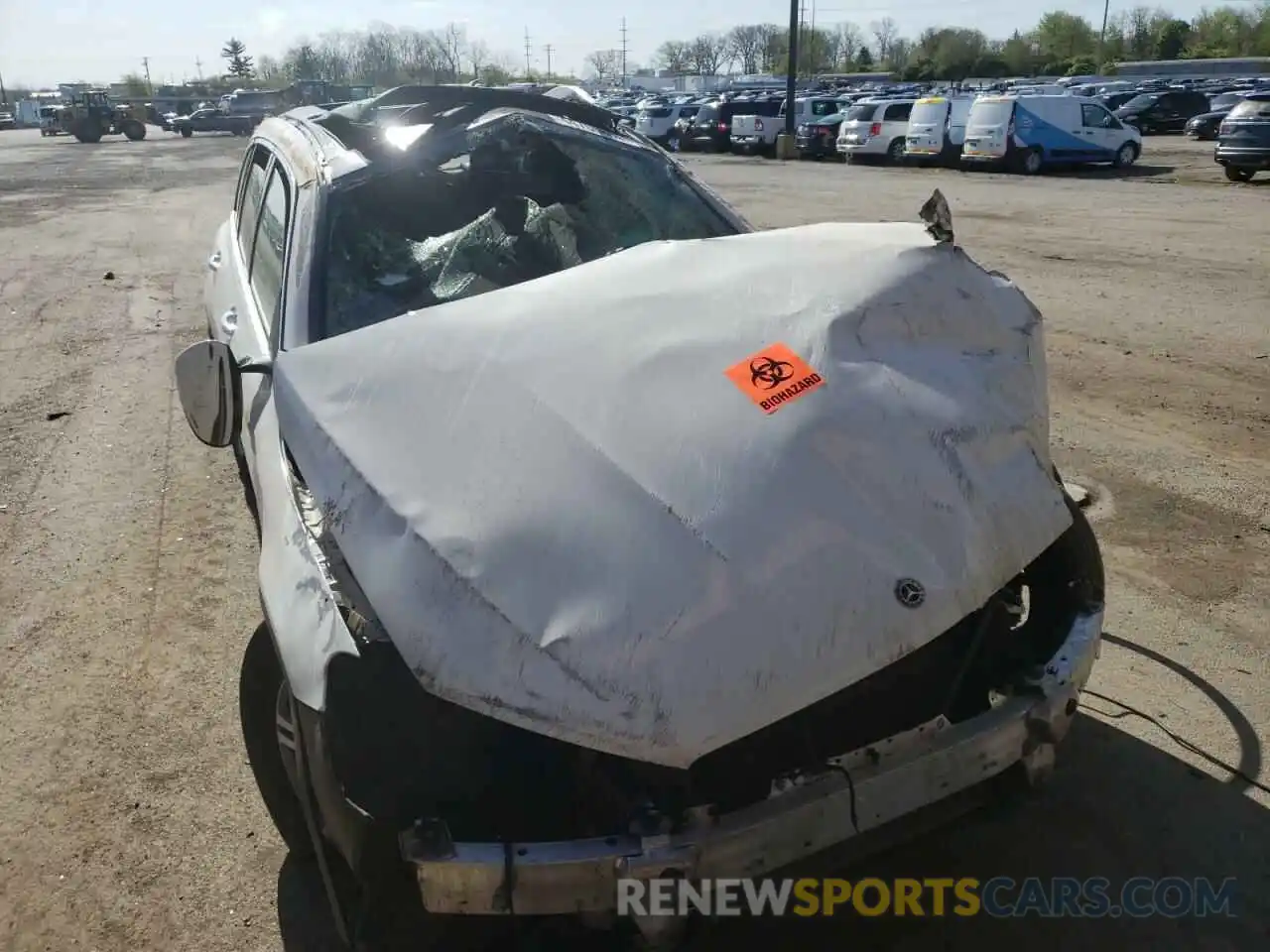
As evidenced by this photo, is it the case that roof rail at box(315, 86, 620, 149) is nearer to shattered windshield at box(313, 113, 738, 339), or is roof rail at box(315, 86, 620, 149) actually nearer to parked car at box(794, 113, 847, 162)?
shattered windshield at box(313, 113, 738, 339)

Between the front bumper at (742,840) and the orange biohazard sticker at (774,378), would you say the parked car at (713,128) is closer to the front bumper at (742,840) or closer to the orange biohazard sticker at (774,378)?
the orange biohazard sticker at (774,378)

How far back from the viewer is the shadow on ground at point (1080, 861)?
8.07 ft

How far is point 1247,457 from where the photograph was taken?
5.26 m

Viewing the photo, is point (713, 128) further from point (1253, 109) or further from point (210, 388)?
point (210, 388)

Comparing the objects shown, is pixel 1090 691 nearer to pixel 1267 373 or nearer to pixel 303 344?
pixel 303 344

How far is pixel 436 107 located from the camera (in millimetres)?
3994

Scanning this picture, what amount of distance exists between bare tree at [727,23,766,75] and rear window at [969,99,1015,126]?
351ft

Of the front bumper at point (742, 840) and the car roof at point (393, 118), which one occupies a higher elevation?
the car roof at point (393, 118)

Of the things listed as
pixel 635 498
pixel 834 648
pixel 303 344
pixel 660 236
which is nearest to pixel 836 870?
pixel 834 648

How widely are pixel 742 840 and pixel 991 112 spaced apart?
23.5 metres

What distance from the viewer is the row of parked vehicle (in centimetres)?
1923

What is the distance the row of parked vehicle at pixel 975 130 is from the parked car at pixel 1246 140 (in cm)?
2

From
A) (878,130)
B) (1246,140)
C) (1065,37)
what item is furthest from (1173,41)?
(1246,140)

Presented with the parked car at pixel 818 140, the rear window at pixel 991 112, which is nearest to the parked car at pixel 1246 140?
the rear window at pixel 991 112
